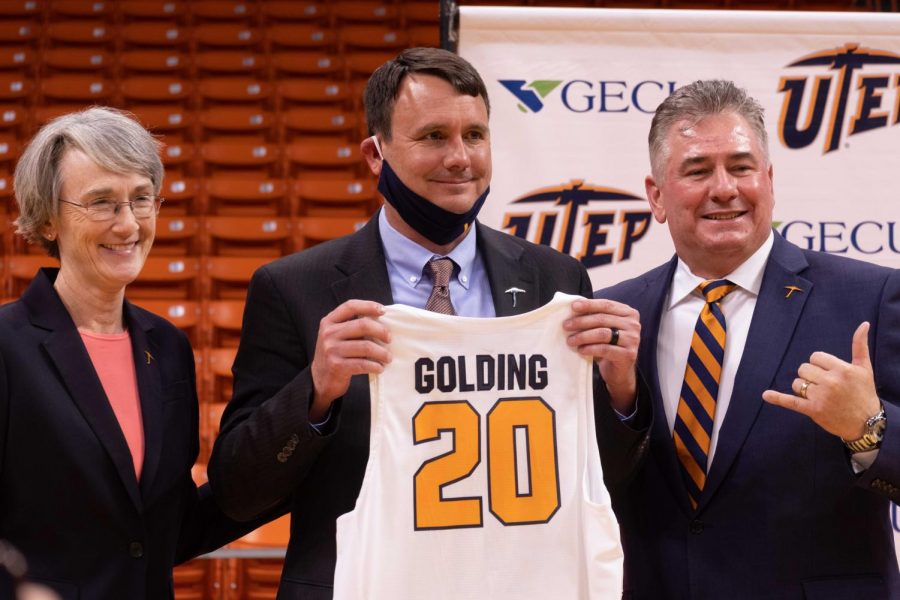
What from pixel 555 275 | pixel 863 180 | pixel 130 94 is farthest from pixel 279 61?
pixel 555 275

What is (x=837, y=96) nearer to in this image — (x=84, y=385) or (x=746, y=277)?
(x=746, y=277)

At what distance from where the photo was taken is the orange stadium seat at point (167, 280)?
7.22 m

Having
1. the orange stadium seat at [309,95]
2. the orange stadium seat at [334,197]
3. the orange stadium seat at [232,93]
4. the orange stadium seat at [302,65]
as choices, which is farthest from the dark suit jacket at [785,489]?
the orange stadium seat at [302,65]

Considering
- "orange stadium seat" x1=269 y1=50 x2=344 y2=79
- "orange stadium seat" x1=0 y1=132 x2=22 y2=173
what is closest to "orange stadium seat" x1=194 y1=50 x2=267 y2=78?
"orange stadium seat" x1=269 y1=50 x2=344 y2=79

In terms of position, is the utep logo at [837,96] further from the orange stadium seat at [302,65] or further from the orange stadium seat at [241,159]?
the orange stadium seat at [302,65]

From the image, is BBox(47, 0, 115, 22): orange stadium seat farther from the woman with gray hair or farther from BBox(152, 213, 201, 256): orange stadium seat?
the woman with gray hair

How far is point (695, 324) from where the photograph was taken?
257 cm

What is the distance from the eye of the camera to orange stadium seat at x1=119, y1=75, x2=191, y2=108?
30.5ft

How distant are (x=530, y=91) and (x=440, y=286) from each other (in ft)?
4.26

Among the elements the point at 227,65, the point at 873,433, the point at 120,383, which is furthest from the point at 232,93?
the point at 873,433

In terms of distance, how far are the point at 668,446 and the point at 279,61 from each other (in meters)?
8.17

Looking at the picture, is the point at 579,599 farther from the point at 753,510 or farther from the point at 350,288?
the point at 350,288

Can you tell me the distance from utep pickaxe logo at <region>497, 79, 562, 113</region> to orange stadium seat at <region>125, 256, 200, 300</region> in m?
4.27

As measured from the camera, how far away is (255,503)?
90.7 inches
